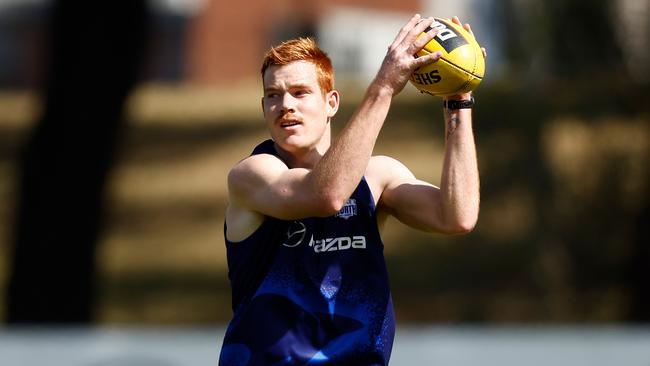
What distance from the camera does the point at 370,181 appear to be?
4.17 m

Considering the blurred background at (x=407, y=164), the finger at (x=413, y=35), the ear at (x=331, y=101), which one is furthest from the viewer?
the blurred background at (x=407, y=164)

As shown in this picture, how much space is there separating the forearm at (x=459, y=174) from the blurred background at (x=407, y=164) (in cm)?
847

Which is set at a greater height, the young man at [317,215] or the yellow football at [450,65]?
the yellow football at [450,65]

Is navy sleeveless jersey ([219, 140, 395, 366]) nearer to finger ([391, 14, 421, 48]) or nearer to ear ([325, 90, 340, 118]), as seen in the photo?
ear ([325, 90, 340, 118])

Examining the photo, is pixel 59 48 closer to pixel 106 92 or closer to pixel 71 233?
pixel 106 92

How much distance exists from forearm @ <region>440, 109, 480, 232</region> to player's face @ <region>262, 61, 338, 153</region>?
0.46 meters

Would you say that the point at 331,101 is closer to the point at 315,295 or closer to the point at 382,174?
the point at 382,174

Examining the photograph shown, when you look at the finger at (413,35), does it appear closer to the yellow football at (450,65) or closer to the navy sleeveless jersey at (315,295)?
the yellow football at (450,65)

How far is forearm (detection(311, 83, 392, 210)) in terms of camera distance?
12.5 feet

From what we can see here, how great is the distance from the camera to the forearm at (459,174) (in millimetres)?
4102

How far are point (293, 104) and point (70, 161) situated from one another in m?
8.92

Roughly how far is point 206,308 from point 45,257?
3.41 metres

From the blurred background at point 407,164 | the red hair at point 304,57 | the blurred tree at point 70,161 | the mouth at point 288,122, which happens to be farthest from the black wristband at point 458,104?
the blurred tree at point 70,161

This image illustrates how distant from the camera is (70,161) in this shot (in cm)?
1254
